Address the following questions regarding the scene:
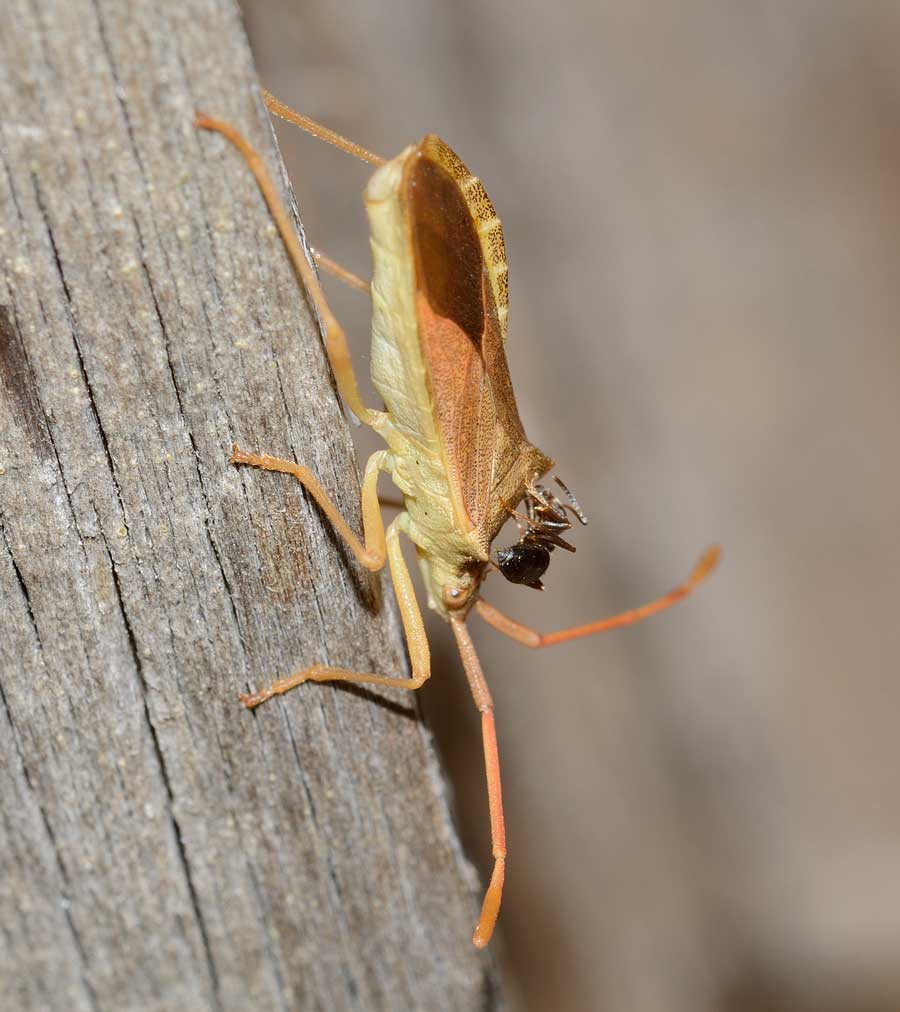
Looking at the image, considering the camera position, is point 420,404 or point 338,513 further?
point 420,404

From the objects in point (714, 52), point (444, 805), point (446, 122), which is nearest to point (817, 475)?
point (714, 52)

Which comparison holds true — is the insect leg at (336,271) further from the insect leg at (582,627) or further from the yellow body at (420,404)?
the insect leg at (582,627)

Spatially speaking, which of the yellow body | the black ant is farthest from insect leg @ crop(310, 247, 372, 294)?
the black ant

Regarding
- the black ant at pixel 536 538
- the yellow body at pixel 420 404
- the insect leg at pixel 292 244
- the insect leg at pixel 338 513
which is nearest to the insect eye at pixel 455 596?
the yellow body at pixel 420 404

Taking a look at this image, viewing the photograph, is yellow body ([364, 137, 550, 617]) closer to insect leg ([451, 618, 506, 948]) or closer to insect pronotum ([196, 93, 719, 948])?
insect pronotum ([196, 93, 719, 948])

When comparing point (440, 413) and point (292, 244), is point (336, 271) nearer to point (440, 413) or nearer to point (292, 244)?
point (440, 413)

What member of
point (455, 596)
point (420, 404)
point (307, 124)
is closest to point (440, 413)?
point (420, 404)
